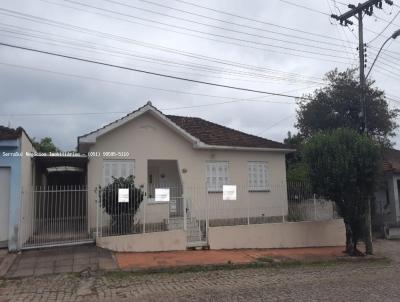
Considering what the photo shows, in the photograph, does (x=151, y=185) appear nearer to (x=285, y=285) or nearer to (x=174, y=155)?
(x=174, y=155)

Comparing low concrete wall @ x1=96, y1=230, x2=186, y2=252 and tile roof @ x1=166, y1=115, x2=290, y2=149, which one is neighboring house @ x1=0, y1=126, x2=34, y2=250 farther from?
tile roof @ x1=166, y1=115, x2=290, y2=149

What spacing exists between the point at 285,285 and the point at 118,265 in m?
4.42

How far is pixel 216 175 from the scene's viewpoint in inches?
686

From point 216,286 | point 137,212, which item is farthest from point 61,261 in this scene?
point 216,286

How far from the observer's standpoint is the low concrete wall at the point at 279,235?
563 inches

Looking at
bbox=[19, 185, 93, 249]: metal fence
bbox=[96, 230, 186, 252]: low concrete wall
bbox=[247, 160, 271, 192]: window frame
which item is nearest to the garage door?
bbox=[19, 185, 93, 249]: metal fence

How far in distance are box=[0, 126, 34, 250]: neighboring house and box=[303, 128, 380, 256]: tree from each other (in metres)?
9.39

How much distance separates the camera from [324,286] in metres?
9.30

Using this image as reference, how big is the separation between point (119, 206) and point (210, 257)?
10.8 ft

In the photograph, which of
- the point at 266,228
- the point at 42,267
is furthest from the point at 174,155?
the point at 42,267

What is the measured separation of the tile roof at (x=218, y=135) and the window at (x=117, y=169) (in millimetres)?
2703

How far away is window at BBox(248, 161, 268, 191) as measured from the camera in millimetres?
18000

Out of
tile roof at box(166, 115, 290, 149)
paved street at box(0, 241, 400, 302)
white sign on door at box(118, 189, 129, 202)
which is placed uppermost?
tile roof at box(166, 115, 290, 149)

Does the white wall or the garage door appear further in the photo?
the white wall
